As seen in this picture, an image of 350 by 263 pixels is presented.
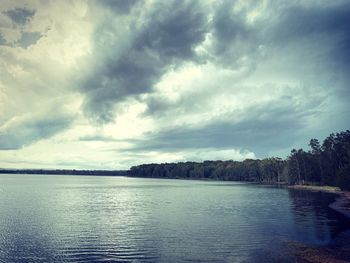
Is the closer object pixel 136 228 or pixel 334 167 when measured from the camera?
pixel 136 228

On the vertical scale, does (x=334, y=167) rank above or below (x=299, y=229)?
above

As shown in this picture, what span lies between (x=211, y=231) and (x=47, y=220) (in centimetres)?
3827

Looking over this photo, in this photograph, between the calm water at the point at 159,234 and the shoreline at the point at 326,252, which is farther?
the calm water at the point at 159,234

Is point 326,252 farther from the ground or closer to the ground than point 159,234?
closer to the ground

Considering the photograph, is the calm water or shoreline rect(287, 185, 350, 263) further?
the calm water

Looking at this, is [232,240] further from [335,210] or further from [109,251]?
[335,210]

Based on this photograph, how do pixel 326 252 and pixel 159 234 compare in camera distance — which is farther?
pixel 159 234

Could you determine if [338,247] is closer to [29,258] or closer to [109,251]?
[109,251]

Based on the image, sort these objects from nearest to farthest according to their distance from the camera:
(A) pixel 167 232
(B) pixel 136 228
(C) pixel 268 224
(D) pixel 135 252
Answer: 1. (D) pixel 135 252
2. (A) pixel 167 232
3. (B) pixel 136 228
4. (C) pixel 268 224

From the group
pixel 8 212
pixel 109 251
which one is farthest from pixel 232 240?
pixel 8 212

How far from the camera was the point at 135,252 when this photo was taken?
46.5 metres

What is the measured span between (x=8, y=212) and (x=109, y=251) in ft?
175

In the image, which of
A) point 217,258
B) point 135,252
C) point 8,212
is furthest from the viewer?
point 8,212

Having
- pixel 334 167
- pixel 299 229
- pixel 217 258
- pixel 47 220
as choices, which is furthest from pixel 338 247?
pixel 334 167
